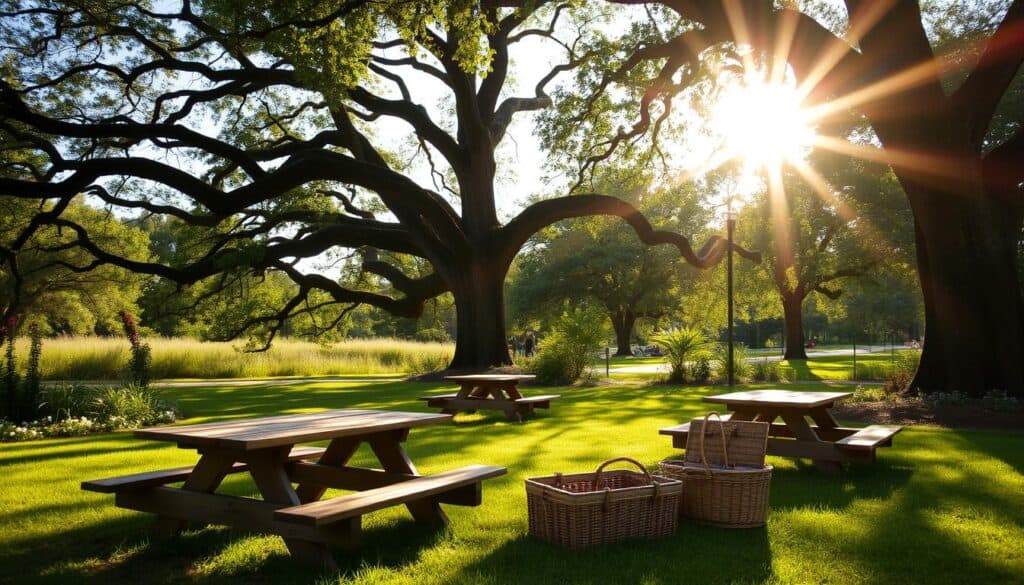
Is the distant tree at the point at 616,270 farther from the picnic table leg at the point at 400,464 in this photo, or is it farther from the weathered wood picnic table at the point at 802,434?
the picnic table leg at the point at 400,464

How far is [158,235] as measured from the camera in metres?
72.6

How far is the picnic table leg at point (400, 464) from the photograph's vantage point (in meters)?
5.12

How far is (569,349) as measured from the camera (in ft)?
68.0

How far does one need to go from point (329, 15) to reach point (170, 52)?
1022 centimetres

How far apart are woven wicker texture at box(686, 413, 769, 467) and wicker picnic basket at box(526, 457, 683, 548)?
0.62m

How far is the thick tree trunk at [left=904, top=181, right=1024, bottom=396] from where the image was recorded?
39.4 feet

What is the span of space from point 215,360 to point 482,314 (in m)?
12.1

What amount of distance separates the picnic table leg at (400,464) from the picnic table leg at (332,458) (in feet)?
0.66

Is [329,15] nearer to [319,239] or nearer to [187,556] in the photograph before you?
[187,556]

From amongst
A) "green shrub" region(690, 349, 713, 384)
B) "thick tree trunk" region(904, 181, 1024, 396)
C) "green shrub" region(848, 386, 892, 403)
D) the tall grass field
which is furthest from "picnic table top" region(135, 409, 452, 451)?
the tall grass field

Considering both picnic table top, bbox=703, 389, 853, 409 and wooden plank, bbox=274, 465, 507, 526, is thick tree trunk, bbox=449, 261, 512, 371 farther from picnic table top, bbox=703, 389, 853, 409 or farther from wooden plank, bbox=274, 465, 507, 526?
wooden plank, bbox=274, 465, 507, 526

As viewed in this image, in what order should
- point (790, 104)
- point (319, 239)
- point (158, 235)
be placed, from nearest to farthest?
1. point (790, 104)
2. point (319, 239)
3. point (158, 235)

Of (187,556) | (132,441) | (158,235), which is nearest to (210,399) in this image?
(132,441)

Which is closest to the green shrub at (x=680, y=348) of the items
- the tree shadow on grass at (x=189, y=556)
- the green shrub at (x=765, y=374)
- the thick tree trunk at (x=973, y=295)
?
the green shrub at (x=765, y=374)
